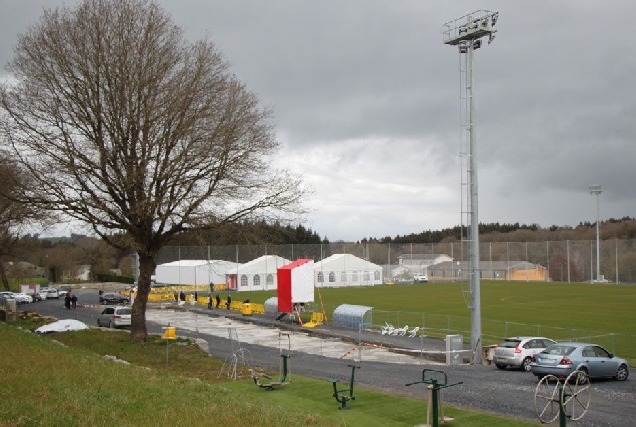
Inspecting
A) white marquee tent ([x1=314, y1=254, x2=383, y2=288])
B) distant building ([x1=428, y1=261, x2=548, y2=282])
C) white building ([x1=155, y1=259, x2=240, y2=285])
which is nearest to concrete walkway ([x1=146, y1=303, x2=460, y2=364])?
white building ([x1=155, y1=259, x2=240, y2=285])

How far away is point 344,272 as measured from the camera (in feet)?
300

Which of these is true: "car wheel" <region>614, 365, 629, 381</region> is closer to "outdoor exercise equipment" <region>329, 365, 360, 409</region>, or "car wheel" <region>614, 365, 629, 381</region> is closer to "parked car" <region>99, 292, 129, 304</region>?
"outdoor exercise equipment" <region>329, 365, 360, 409</region>

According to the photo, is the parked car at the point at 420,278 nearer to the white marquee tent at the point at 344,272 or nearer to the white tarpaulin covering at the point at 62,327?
the white marquee tent at the point at 344,272

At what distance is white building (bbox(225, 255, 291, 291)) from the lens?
271 feet

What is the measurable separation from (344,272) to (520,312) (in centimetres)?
4249

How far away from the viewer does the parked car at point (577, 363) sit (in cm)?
2050

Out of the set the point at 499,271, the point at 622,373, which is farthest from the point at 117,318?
the point at 499,271

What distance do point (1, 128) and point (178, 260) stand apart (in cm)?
7022

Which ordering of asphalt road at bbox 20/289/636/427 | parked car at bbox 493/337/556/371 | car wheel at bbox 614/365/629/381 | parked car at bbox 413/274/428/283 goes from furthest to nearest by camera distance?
parked car at bbox 413/274/428/283
parked car at bbox 493/337/556/371
car wheel at bbox 614/365/629/381
asphalt road at bbox 20/289/636/427

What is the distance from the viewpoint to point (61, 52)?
25.9 metres

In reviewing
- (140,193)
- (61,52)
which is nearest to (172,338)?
(140,193)

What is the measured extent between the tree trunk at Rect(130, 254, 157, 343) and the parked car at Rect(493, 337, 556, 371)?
1507 centimetres

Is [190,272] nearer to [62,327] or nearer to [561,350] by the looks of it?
[62,327]

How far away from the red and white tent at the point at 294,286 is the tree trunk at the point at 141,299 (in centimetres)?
1757
